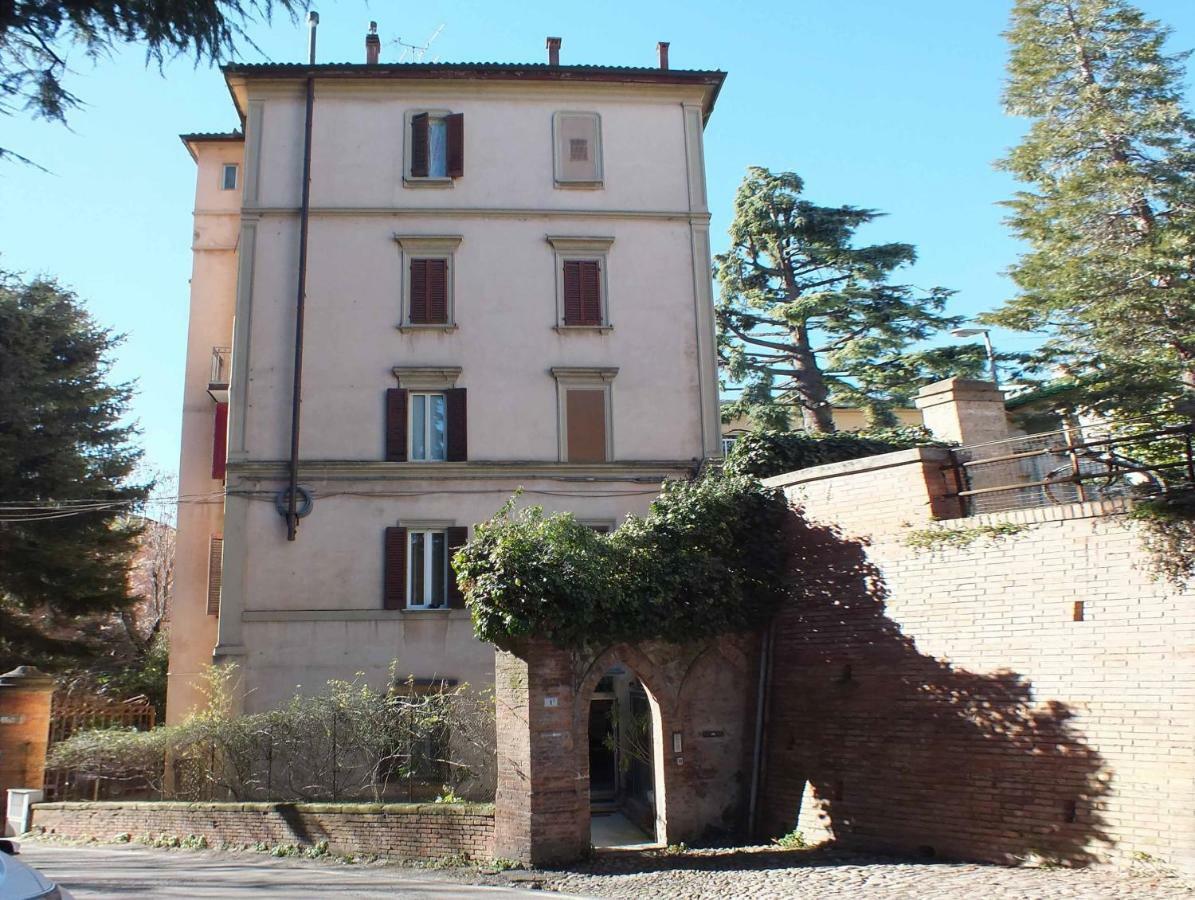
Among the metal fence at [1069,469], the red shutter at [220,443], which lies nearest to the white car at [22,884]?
the metal fence at [1069,469]

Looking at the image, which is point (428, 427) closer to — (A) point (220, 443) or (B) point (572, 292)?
(B) point (572, 292)

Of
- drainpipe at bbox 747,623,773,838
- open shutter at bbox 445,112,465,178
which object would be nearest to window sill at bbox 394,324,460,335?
open shutter at bbox 445,112,465,178

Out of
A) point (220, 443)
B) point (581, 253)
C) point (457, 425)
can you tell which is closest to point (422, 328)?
point (457, 425)

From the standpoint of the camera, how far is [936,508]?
42.1ft

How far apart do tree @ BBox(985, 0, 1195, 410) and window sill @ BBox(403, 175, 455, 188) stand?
43.8ft

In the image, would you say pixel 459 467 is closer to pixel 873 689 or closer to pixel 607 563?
pixel 607 563

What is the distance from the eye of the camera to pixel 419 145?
72.3 feet

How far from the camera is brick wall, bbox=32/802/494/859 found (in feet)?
41.7

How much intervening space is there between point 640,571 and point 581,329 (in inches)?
343

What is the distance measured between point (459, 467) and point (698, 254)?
7103 mm

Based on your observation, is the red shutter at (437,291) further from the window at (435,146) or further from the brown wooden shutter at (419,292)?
the window at (435,146)

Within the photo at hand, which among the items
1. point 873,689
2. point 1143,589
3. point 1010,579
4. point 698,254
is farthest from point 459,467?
point 1143,589

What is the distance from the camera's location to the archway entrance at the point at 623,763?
15000 mm

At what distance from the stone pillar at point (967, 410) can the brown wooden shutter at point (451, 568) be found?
9099 mm
